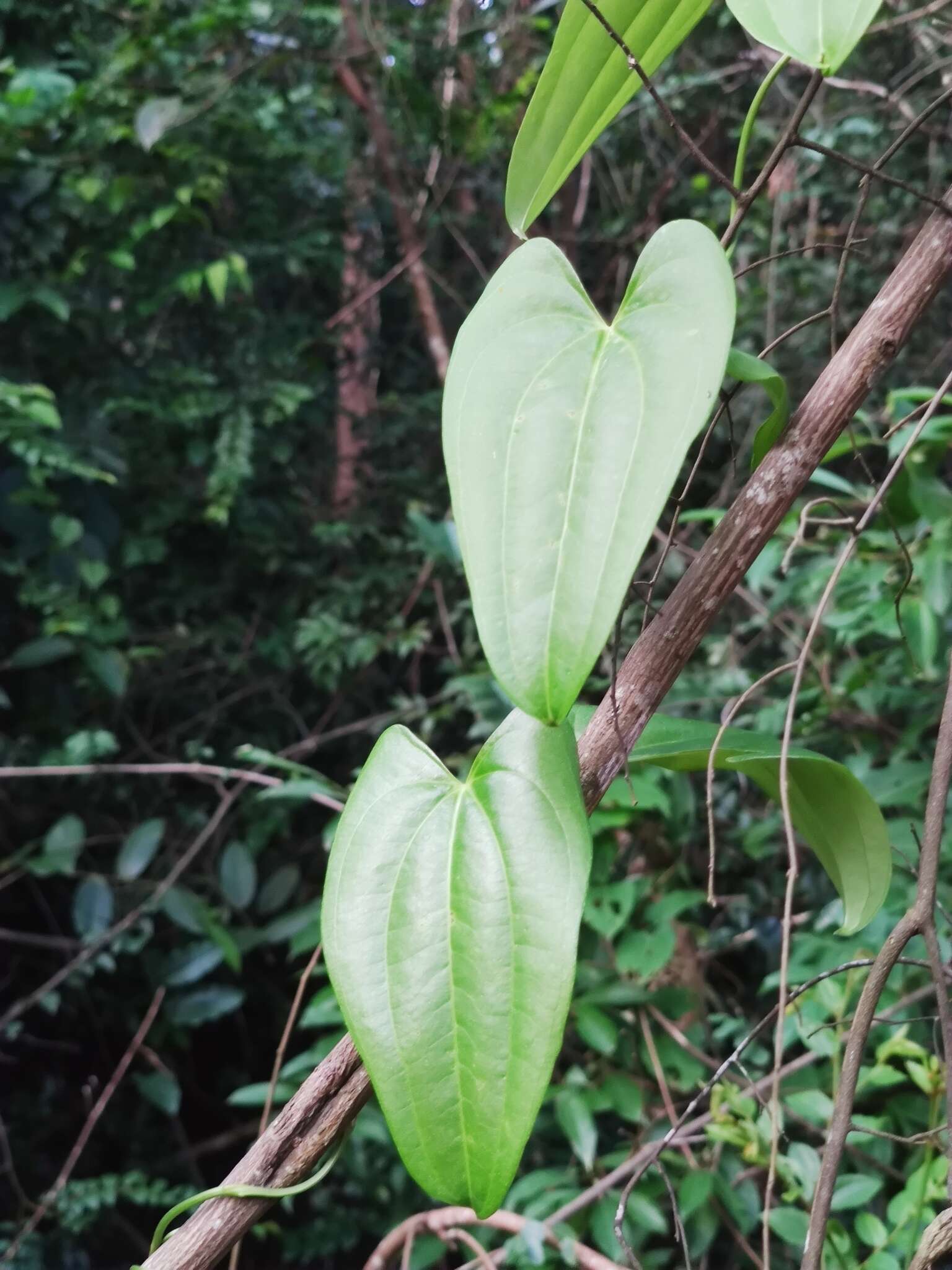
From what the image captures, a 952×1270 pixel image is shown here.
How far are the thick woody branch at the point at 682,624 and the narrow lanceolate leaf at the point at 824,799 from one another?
0.12 ft

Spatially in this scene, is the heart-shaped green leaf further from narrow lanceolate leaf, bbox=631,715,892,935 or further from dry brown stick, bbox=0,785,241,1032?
dry brown stick, bbox=0,785,241,1032

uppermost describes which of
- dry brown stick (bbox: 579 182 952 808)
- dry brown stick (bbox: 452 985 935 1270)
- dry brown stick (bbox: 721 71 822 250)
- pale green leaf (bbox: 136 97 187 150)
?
pale green leaf (bbox: 136 97 187 150)

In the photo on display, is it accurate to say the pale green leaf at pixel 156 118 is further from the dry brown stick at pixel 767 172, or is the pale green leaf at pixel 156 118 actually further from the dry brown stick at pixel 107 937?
the dry brown stick at pixel 767 172

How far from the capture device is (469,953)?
0.80 feet

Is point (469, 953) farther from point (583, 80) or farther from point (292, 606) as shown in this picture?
point (292, 606)

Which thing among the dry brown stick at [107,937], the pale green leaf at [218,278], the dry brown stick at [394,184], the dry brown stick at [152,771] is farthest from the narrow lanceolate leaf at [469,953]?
the dry brown stick at [394,184]

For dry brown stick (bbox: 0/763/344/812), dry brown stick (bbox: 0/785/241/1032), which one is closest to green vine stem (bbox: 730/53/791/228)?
dry brown stick (bbox: 0/763/344/812)

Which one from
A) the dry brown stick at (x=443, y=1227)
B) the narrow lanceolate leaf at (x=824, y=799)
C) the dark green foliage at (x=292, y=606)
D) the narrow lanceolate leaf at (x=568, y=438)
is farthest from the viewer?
the dark green foliage at (x=292, y=606)

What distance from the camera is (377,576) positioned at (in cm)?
129

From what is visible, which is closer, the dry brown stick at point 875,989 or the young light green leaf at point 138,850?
the dry brown stick at point 875,989

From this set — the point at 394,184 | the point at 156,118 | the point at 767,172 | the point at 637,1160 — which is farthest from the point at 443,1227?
the point at 394,184

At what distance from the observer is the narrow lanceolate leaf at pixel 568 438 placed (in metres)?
0.21

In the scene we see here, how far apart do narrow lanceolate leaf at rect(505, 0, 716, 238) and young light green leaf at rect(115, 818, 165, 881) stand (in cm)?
88

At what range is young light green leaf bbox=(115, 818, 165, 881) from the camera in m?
1.03
